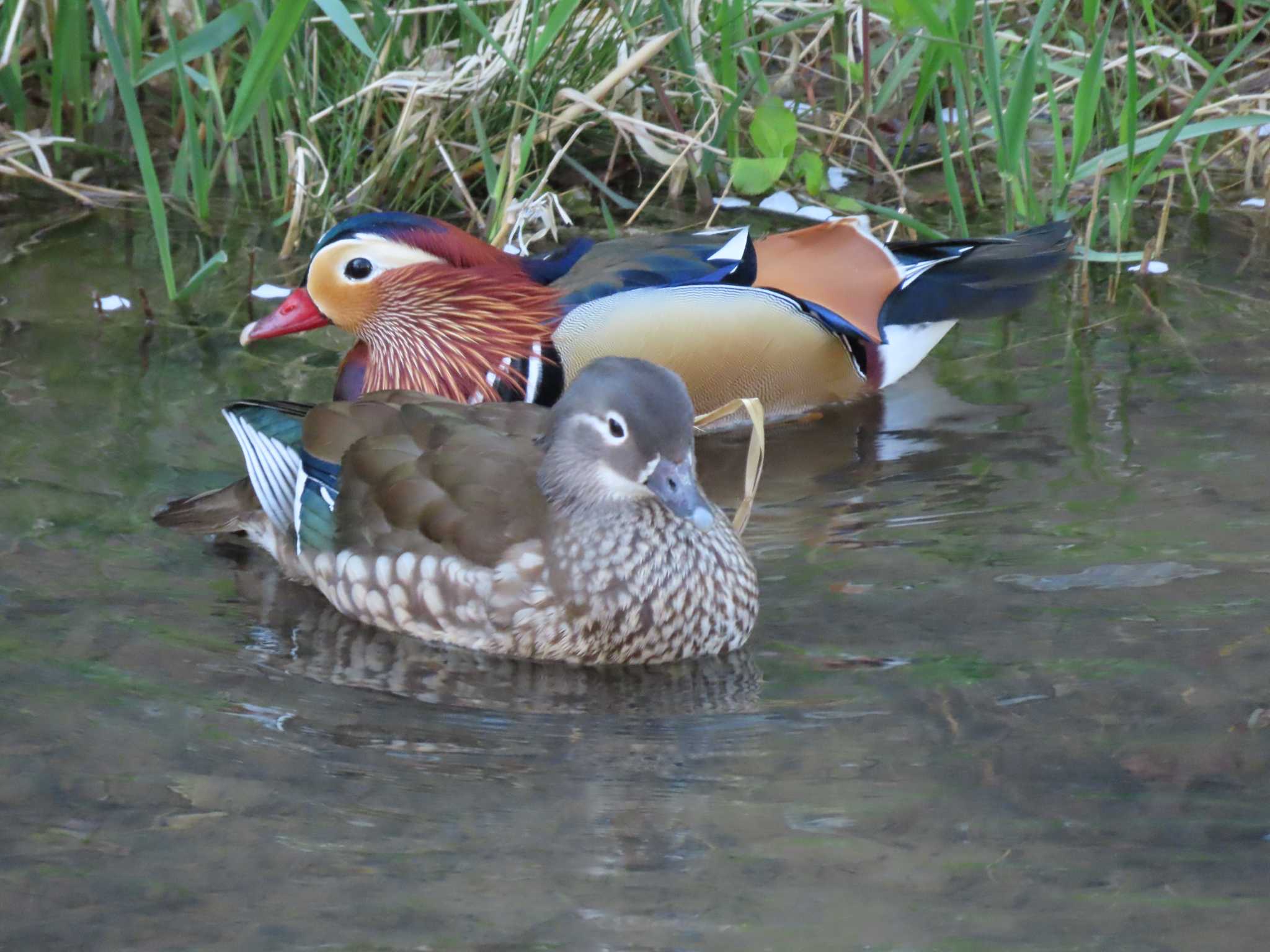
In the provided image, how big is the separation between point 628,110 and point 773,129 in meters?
0.66

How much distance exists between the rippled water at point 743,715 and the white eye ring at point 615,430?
398 millimetres

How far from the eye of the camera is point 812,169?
5141 millimetres

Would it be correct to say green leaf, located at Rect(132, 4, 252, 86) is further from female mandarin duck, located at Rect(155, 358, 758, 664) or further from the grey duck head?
the grey duck head

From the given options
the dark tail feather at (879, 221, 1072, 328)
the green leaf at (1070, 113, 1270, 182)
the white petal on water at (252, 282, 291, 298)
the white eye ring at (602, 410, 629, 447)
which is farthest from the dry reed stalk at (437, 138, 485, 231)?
the white eye ring at (602, 410, 629, 447)

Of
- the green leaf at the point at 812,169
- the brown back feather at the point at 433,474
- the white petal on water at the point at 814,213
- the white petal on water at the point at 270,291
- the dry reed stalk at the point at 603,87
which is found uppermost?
the dry reed stalk at the point at 603,87

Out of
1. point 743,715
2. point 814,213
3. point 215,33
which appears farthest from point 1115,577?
point 215,33

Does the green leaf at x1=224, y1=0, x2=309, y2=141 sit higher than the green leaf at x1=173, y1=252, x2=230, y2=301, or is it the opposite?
the green leaf at x1=224, y1=0, x2=309, y2=141

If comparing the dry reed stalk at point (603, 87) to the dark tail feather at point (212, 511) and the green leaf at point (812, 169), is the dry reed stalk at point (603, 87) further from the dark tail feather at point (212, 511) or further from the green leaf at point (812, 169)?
the dark tail feather at point (212, 511)

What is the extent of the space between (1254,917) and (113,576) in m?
2.08

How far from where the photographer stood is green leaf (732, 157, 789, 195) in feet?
16.3

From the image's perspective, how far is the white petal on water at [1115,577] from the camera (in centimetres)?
311

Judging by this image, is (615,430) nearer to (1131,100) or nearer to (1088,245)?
(1131,100)

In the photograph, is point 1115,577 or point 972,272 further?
point 972,272

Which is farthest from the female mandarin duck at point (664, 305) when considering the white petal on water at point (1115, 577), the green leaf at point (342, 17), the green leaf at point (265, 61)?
the white petal on water at point (1115, 577)
